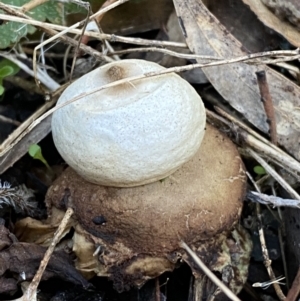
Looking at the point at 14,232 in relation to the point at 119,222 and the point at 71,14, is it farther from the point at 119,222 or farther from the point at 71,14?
the point at 71,14

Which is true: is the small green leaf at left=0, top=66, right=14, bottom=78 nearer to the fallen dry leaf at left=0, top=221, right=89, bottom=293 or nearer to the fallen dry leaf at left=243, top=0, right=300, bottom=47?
the fallen dry leaf at left=0, top=221, right=89, bottom=293

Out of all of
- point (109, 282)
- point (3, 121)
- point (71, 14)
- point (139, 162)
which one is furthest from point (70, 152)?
point (71, 14)

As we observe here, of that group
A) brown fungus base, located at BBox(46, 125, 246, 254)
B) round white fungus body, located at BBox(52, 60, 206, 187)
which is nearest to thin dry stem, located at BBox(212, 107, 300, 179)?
brown fungus base, located at BBox(46, 125, 246, 254)

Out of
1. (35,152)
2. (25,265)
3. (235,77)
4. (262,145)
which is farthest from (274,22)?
(25,265)

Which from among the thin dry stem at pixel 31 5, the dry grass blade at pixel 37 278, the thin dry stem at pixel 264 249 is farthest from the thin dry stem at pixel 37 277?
the thin dry stem at pixel 31 5

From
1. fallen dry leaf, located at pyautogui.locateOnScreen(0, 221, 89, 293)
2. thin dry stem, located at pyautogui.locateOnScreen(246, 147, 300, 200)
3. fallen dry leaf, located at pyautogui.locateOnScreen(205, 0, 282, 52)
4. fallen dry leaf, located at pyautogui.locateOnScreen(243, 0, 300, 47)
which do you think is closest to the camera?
fallen dry leaf, located at pyautogui.locateOnScreen(0, 221, 89, 293)

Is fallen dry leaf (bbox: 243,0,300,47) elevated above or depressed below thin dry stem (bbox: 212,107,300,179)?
above

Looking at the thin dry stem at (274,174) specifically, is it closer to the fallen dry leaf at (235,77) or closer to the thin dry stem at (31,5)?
the fallen dry leaf at (235,77)
